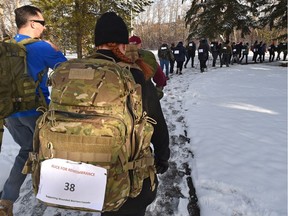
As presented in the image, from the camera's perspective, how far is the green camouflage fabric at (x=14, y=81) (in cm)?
201

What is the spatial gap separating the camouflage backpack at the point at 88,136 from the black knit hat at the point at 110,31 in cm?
23

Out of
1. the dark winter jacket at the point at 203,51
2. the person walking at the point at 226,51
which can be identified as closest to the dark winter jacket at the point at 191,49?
the person walking at the point at 226,51

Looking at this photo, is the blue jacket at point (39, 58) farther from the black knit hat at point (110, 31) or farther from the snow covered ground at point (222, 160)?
the snow covered ground at point (222, 160)

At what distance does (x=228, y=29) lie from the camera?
722 inches

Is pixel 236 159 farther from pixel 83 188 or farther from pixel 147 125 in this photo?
pixel 83 188

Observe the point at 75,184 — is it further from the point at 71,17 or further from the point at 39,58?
the point at 71,17

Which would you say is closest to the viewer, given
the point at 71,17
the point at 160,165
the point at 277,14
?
the point at 160,165

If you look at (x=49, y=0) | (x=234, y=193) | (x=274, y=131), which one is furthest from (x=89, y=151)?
(x=49, y=0)

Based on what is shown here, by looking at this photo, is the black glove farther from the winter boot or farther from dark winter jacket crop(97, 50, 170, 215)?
the winter boot

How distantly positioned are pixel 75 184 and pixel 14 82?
1219 millimetres

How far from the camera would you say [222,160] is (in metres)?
4.03

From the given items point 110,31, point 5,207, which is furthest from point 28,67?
point 5,207

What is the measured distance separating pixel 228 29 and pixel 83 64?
62.4 ft

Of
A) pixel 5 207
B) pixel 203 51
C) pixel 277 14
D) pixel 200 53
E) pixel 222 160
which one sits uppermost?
pixel 277 14
